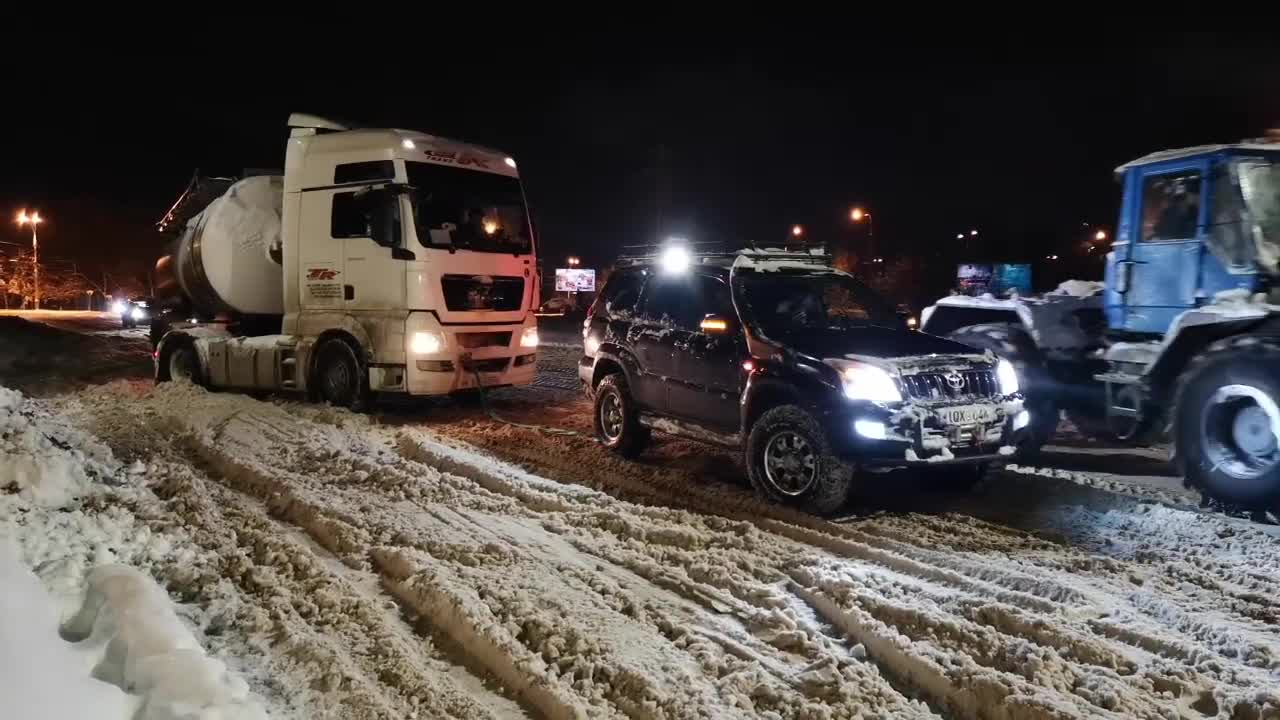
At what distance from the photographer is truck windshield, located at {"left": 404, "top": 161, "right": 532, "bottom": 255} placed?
1081 cm

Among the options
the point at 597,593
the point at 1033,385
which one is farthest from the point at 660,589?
the point at 1033,385

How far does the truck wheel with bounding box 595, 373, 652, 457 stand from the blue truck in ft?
12.6

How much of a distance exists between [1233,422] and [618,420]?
533cm

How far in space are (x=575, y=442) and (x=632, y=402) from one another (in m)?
1.06

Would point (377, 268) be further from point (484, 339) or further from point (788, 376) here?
point (788, 376)

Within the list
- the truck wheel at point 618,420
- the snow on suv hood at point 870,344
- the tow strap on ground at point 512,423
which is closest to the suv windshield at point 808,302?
the snow on suv hood at point 870,344

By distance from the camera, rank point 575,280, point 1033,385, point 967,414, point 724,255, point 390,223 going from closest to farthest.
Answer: point 967,414 → point 724,255 → point 1033,385 → point 390,223 → point 575,280

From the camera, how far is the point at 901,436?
6586mm

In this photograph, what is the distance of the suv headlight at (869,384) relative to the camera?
662 centimetres

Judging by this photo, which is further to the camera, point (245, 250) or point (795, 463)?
point (245, 250)

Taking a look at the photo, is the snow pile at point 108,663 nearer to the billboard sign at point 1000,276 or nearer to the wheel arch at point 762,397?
the wheel arch at point 762,397

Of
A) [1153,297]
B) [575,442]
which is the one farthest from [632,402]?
[1153,297]

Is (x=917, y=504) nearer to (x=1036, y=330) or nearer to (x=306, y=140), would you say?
(x=1036, y=330)

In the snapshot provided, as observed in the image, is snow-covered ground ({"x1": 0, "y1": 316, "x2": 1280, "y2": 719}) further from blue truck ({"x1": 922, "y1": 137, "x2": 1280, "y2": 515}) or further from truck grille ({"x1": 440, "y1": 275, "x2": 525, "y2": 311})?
truck grille ({"x1": 440, "y1": 275, "x2": 525, "y2": 311})
